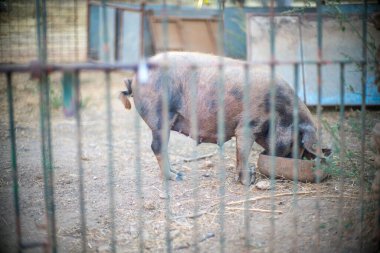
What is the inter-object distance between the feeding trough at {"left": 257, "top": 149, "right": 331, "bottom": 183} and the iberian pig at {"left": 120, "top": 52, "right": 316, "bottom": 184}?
0.14 meters

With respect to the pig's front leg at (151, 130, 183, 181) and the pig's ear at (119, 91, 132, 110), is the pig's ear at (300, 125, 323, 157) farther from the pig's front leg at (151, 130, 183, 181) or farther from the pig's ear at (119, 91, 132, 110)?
the pig's ear at (119, 91, 132, 110)

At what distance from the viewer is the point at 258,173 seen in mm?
5000

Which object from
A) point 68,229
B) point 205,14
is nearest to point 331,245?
point 68,229

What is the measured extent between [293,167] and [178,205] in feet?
4.11

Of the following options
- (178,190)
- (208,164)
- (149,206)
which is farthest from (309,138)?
(149,206)

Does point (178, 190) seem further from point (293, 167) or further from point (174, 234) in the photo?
point (293, 167)

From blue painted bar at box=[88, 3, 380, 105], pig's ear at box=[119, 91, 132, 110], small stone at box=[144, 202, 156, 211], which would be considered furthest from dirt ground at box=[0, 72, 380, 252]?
blue painted bar at box=[88, 3, 380, 105]

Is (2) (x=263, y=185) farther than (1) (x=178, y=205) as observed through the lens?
Yes

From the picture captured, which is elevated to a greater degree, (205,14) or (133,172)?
(205,14)

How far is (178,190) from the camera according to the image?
467 cm

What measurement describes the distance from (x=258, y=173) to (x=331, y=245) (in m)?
1.74

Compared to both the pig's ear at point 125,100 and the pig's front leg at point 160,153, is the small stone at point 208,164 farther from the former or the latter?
the pig's ear at point 125,100

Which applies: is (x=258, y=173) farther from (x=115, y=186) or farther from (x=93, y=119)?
(x=93, y=119)

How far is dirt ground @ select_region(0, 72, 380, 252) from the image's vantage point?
3.42 meters
